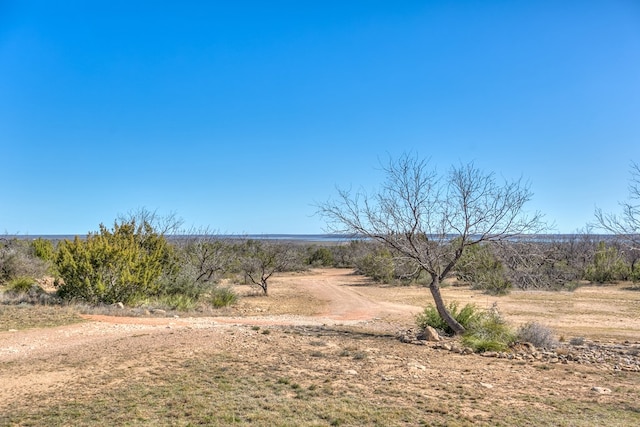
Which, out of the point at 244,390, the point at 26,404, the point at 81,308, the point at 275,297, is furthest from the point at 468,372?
the point at 275,297

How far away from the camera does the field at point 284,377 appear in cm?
621

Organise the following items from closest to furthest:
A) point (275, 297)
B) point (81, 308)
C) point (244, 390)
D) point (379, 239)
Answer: point (244, 390) → point (379, 239) → point (81, 308) → point (275, 297)

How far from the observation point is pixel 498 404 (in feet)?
22.4

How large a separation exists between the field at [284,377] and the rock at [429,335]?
14.2 inches

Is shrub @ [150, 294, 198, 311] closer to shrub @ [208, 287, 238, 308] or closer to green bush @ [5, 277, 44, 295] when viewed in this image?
shrub @ [208, 287, 238, 308]

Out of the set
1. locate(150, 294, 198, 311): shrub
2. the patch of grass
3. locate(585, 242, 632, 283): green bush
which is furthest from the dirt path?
locate(585, 242, 632, 283): green bush

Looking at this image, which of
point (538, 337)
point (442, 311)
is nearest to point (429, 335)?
point (442, 311)

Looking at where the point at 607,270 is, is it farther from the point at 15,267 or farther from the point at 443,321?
the point at 15,267

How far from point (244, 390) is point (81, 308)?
1072cm

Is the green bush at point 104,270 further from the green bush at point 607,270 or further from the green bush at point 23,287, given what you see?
the green bush at point 607,270

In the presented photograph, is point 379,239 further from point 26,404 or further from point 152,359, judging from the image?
point 26,404

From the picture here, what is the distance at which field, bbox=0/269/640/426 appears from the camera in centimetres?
621

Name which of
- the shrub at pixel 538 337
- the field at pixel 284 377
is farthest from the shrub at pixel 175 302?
the shrub at pixel 538 337

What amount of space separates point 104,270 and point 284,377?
12.1 meters
